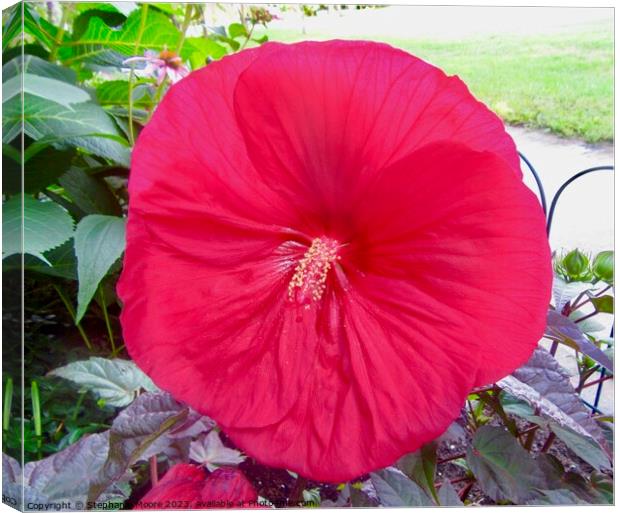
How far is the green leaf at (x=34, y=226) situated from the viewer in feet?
1.54

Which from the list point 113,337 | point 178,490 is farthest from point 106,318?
point 178,490

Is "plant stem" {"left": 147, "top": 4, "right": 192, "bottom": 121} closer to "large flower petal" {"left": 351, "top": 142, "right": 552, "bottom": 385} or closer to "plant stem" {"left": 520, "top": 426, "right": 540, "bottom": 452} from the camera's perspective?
"large flower petal" {"left": 351, "top": 142, "right": 552, "bottom": 385}

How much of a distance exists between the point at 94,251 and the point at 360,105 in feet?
0.62

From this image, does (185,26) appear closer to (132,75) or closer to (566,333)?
(132,75)

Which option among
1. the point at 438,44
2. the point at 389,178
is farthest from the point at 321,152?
the point at 438,44

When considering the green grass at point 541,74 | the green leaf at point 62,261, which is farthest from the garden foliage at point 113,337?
the green grass at point 541,74

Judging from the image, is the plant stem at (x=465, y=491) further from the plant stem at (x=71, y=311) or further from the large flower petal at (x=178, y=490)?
the plant stem at (x=71, y=311)

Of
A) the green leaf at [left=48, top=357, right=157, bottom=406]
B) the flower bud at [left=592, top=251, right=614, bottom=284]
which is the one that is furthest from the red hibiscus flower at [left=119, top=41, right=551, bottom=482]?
the flower bud at [left=592, top=251, right=614, bottom=284]

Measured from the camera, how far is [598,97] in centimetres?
58

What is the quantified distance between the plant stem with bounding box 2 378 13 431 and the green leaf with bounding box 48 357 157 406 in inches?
1.6

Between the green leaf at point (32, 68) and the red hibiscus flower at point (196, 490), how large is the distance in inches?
11.2

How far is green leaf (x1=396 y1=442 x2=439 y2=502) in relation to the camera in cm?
40

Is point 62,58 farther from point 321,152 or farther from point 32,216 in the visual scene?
point 321,152

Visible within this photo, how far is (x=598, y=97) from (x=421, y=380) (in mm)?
318
